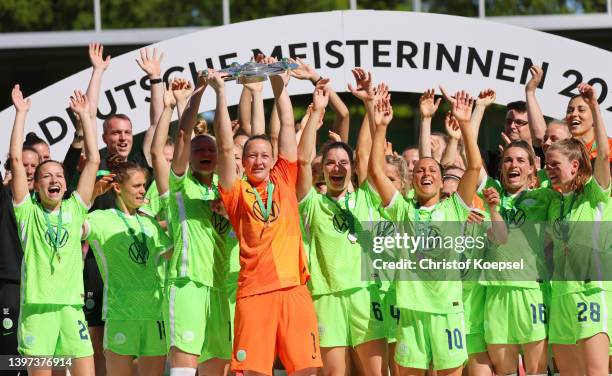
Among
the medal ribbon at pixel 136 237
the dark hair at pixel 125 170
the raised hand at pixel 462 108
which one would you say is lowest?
the medal ribbon at pixel 136 237

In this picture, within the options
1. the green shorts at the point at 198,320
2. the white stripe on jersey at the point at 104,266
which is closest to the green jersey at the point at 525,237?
the green shorts at the point at 198,320

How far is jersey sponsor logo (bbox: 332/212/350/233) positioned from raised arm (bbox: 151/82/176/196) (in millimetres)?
1248

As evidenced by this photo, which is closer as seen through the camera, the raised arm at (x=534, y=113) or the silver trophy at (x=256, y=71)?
the silver trophy at (x=256, y=71)

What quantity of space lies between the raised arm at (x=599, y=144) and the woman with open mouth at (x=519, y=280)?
0.44m

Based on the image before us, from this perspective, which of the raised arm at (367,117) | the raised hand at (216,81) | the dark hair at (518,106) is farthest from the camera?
the dark hair at (518,106)

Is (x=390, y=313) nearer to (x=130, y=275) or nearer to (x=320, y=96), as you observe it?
(x=320, y=96)

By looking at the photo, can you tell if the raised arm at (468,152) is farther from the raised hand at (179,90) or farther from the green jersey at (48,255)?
the green jersey at (48,255)

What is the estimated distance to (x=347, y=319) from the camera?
8.08m

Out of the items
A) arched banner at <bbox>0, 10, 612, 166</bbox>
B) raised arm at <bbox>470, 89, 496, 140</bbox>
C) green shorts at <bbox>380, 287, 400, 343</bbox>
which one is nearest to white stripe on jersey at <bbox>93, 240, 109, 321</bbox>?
green shorts at <bbox>380, 287, 400, 343</bbox>

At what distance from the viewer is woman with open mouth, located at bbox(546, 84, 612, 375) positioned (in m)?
7.64

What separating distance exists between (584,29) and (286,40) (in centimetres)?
317

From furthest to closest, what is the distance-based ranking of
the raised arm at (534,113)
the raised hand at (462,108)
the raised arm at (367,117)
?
the raised arm at (534,113)
the raised arm at (367,117)
the raised hand at (462,108)

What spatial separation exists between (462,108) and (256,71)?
1.53 m

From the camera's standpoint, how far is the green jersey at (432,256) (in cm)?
785
